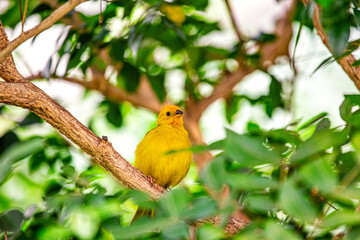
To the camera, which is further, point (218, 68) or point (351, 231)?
point (218, 68)

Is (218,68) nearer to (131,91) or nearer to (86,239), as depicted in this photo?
(131,91)

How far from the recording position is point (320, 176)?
1.05 meters

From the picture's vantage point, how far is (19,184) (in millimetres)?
4727

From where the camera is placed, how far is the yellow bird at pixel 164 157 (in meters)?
3.86

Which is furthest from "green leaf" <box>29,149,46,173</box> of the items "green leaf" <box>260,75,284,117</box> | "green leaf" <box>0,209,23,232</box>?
"green leaf" <box>260,75,284,117</box>

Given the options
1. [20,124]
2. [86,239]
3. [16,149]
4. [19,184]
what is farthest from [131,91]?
[16,149]

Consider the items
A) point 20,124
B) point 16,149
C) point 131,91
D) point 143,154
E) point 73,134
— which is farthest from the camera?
point 143,154

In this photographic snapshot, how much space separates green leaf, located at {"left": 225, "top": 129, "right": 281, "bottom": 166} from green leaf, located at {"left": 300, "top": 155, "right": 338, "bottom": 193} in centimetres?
12

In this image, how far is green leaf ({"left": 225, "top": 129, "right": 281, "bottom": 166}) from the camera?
1171 millimetres

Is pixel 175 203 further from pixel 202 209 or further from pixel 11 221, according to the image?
pixel 11 221

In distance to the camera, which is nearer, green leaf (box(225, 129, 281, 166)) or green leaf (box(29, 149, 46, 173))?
green leaf (box(225, 129, 281, 166))

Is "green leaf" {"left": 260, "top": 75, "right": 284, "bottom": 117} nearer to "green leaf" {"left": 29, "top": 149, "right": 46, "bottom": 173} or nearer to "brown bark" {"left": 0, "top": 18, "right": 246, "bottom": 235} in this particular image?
"brown bark" {"left": 0, "top": 18, "right": 246, "bottom": 235}

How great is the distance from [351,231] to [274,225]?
200 millimetres

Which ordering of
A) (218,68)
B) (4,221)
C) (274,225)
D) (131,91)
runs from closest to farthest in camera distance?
1. (274,225)
2. (4,221)
3. (131,91)
4. (218,68)
